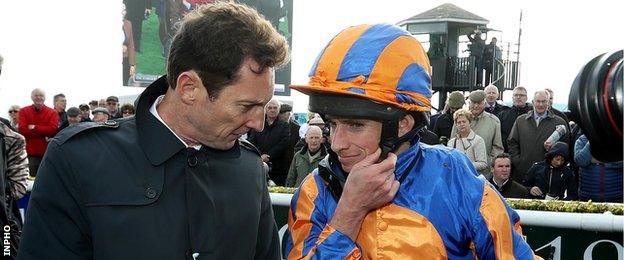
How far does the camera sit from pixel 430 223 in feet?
6.85

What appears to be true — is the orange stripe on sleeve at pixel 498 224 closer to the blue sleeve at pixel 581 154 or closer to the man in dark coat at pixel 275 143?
the blue sleeve at pixel 581 154

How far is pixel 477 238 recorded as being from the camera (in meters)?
2.05

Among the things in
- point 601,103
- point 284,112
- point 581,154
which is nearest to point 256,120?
point 601,103

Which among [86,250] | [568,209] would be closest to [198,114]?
[86,250]

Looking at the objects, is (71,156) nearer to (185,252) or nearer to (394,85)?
(185,252)

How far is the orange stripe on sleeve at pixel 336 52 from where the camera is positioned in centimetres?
218

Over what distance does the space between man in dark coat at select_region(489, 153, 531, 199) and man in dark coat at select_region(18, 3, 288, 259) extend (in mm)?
5019

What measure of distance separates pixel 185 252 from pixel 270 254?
0.44m

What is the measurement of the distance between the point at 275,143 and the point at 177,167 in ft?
22.4

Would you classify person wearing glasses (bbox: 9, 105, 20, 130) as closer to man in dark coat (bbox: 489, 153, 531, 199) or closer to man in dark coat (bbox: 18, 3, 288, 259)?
Answer: man in dark coat (bbox: 489, 153, 531, 199)

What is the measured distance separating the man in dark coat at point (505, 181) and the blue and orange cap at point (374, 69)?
485 cm

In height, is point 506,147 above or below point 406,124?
below

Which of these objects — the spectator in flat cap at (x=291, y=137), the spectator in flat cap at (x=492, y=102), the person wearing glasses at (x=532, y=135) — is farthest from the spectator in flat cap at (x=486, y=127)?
the spectator in flat cap at (x=291, y=137)

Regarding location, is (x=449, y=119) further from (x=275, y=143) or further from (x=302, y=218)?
(x=302, y=218)
